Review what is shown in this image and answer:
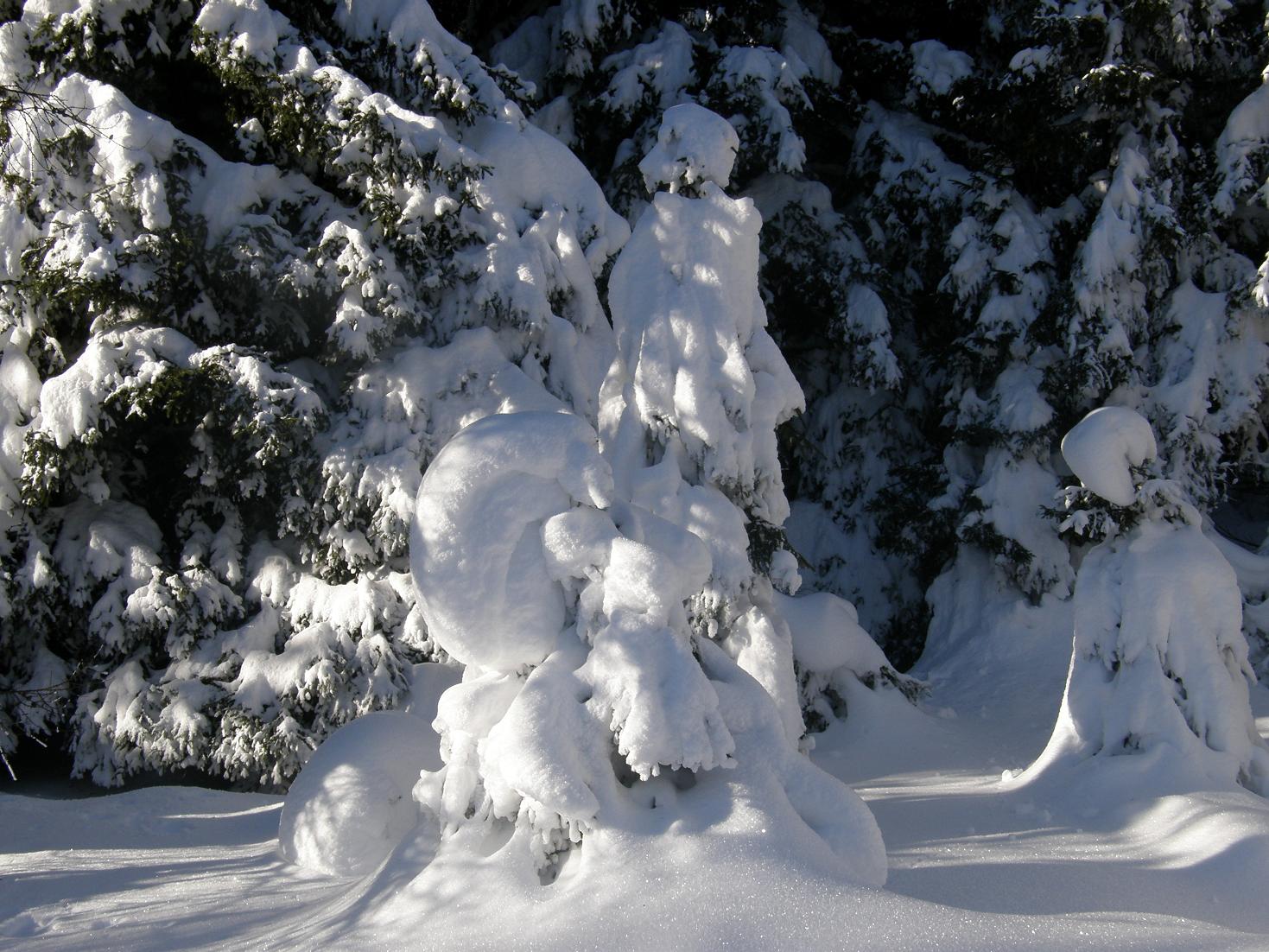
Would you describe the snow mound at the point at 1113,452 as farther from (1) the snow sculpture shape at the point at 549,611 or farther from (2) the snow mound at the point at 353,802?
(2) the snow mound at the point at 353,802

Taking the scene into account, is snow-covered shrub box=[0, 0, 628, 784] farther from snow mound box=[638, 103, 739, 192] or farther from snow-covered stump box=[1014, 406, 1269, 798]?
snow-covered stump box=[1014, 406, 1269, 798]

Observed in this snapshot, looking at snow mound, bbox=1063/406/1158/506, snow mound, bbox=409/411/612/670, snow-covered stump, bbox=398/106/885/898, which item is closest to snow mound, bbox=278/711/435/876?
snow-covered stump, bbox=398/106/885/898

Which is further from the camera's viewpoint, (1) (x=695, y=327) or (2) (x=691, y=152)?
(2) (x=691, y=152)

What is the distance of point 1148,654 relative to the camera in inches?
263

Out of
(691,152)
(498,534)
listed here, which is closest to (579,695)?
(498,534)

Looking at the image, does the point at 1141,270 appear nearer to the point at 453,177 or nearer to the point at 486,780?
the point at 453,177

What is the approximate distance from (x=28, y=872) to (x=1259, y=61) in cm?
1469

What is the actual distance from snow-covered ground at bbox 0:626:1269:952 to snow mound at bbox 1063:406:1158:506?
6.87 feet

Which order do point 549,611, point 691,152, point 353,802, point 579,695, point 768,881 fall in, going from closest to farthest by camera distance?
point 768,881
point 579,695
point 549,611
point 353,802
point 691,152

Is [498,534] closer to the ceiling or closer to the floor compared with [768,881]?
closer to the ceiling

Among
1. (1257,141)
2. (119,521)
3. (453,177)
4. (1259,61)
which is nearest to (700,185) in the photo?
(453,177)

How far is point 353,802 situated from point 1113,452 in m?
5.60

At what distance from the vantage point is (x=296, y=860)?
595cm

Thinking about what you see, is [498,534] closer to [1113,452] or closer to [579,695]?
[579,695]
